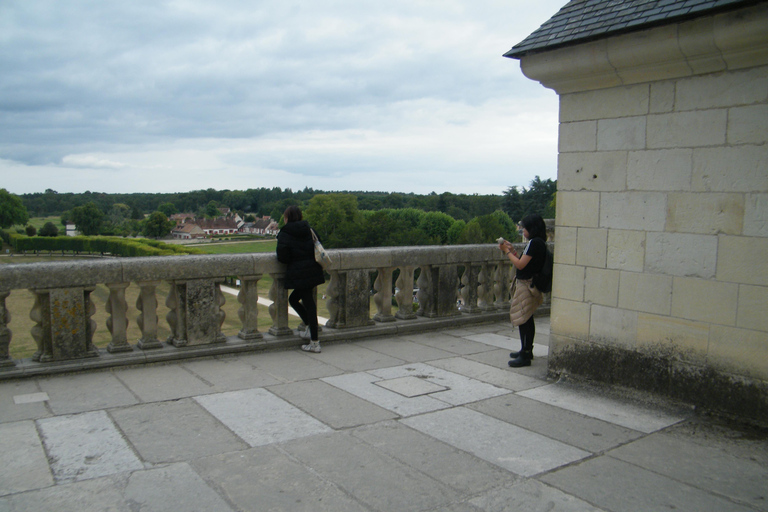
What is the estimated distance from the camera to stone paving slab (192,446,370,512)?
9.39 feet

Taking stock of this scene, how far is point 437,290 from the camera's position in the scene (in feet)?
24.1

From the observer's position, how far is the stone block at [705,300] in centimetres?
404

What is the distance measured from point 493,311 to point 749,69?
15.3 feet

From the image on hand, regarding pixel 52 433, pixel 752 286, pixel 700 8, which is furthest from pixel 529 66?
pixel 52 433

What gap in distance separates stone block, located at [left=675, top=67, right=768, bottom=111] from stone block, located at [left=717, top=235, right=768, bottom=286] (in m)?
0.95

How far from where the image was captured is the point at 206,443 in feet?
11.8

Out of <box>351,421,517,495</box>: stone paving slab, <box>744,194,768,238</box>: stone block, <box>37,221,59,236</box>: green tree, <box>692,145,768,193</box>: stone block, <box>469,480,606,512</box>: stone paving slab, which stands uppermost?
<box>692,145,768,193</box>: stone block

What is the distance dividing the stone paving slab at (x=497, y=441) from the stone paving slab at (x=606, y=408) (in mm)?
A: 696

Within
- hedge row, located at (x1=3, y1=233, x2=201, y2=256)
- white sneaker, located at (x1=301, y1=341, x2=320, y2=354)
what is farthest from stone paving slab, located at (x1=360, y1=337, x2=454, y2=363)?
hedge row, located at (x1=3, y1=233, x2=201, y2=256)

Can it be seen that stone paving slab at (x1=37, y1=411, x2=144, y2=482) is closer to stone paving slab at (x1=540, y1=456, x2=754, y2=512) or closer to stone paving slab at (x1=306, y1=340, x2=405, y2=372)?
stone paving slab at (x1=306, y1=340, x2=405, y2=372)

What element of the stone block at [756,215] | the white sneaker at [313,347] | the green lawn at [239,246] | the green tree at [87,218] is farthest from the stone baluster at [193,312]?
the green tree at [87,218]

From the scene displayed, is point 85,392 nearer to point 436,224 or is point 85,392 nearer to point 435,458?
point 435,458

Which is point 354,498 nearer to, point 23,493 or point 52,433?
point 23,493

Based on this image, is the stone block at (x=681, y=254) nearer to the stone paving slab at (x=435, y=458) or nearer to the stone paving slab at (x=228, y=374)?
the stone paving slab at (x=435, y=458)
